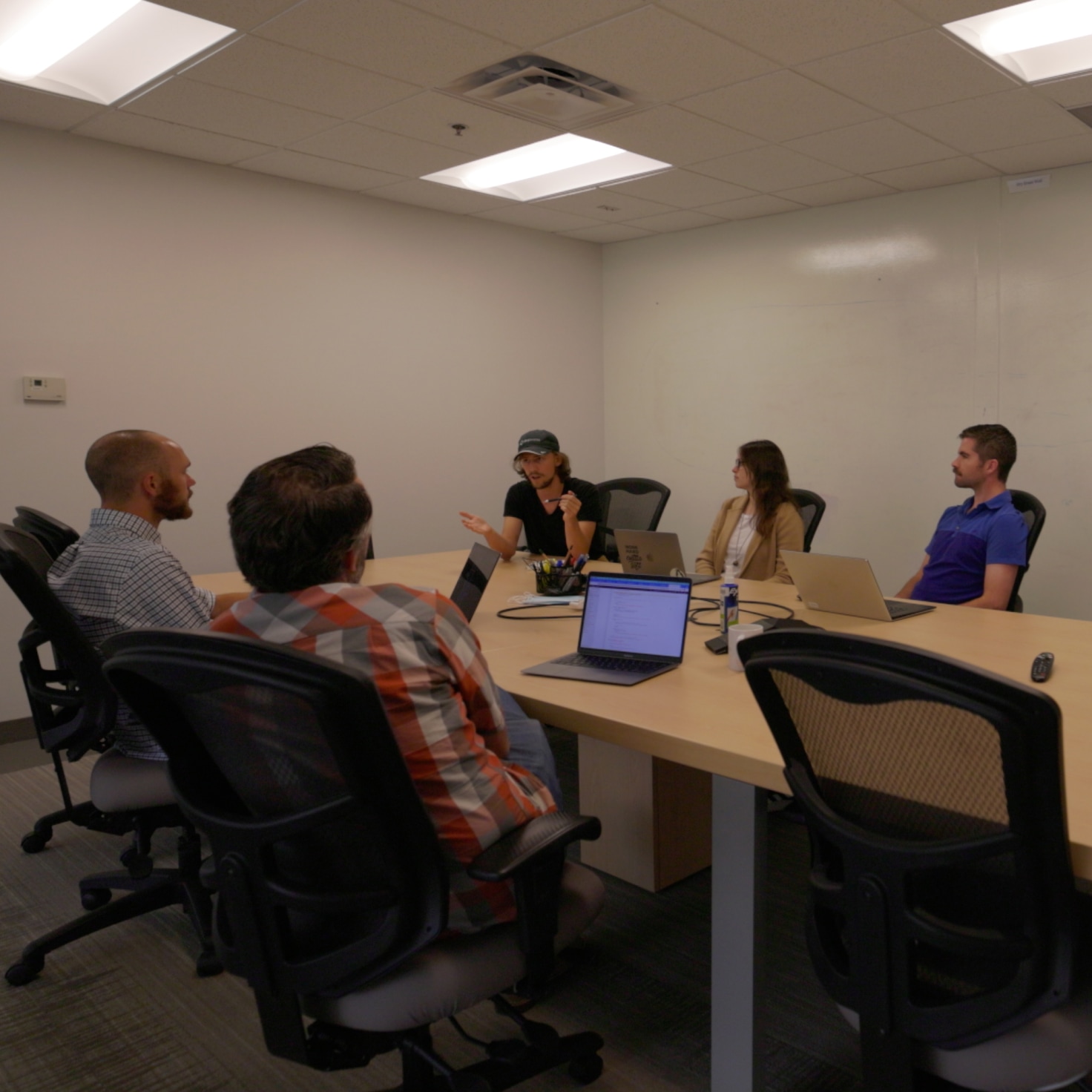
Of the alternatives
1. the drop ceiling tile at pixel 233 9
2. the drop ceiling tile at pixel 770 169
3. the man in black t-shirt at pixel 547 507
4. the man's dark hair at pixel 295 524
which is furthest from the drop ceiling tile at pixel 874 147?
the man's dark hair at pixel 295 524

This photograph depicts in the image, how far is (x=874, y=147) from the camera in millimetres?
4305

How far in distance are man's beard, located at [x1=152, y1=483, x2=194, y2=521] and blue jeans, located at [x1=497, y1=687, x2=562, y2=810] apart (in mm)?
1250

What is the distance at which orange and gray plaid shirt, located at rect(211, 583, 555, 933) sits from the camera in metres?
1.32

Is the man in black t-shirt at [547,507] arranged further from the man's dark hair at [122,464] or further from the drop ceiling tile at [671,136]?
the man's dark hair at [122,464]

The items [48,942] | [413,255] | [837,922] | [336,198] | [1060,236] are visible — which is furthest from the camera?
[413,255]

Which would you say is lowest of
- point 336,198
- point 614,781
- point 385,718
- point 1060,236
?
point 614,781

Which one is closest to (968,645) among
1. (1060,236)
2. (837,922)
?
(837,922)

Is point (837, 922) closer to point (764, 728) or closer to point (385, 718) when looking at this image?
point (764, 728)

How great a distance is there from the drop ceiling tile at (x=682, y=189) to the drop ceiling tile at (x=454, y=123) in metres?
0.89

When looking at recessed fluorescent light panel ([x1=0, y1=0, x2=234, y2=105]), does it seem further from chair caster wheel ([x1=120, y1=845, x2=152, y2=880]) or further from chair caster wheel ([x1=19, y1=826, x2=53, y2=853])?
chair caster wheel ([x1=19, y1=826, x2=53, y2=853])

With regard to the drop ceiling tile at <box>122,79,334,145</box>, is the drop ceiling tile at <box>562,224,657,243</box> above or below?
above

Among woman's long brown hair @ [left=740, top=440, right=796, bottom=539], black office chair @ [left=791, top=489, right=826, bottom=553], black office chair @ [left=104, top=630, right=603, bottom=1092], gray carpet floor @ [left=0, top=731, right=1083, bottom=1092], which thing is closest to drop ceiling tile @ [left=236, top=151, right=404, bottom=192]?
woman's long brown hair @ [left=740, top=440, right=796, bottom=539]

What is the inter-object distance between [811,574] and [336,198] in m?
3.60

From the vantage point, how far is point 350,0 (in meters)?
2.77
